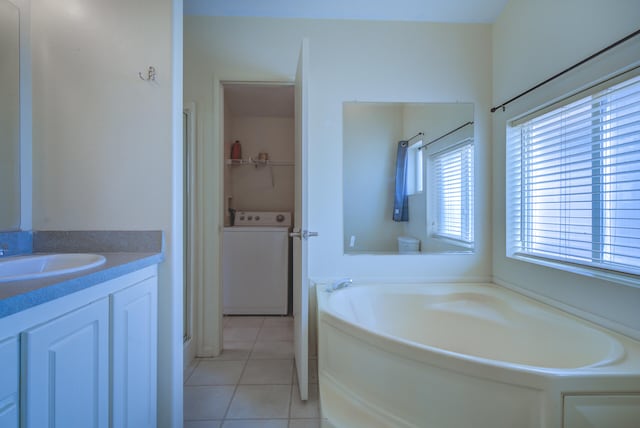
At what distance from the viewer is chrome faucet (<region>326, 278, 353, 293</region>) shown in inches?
72.1

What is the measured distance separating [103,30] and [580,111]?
236cm

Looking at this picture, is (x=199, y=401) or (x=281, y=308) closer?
(x=199, y=401)

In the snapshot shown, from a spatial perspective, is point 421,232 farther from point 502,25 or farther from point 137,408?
point 137,408

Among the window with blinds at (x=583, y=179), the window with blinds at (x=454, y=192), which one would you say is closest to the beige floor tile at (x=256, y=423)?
the window with blinds at (x=454, y=192)

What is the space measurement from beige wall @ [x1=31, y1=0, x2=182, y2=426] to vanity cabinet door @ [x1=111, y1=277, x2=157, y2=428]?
0.29ft

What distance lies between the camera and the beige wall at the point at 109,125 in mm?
1265

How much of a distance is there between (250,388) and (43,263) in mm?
1301

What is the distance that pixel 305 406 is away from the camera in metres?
1.60

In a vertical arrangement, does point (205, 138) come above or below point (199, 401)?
above

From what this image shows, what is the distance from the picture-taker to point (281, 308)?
2941mm

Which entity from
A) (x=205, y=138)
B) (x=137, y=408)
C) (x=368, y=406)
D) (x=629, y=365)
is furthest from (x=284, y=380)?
(x=205, y=138)

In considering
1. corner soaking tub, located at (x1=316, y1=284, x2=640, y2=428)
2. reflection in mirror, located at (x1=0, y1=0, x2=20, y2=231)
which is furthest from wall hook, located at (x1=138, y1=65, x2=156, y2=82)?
corner soaking tub, located at (x1=316, y1=284, x2=640, y2=428)

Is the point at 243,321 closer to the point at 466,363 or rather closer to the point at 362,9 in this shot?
the point at 466,363

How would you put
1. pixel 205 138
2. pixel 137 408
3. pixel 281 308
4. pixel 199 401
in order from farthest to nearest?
pixel 281 308, pixel 205 138, pixel 199 401, pixel 137 408
